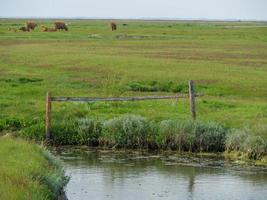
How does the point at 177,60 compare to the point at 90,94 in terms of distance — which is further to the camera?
the point at 177,60

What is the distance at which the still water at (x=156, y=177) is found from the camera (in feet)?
69.8

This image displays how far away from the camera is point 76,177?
2338 cm

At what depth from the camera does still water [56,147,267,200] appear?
69.8 feet

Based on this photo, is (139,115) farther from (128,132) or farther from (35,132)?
(35,132)

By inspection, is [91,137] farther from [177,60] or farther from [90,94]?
[177,60]

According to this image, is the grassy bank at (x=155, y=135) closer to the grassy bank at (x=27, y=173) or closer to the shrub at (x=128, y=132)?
the shrub at (x=128, y=132)

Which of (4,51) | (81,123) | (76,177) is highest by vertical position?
(4,51)

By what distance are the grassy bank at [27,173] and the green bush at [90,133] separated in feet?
25.5

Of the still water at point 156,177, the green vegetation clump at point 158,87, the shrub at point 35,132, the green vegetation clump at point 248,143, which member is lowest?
the still water at point 156,177

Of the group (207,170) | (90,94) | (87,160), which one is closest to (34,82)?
(90,94)

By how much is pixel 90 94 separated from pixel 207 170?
12.8 m

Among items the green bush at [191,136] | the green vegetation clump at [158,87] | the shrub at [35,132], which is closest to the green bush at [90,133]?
the shrub at [35,132]

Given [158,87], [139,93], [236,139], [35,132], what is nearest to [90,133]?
[35,132]

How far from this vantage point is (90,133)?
94.7 feet
